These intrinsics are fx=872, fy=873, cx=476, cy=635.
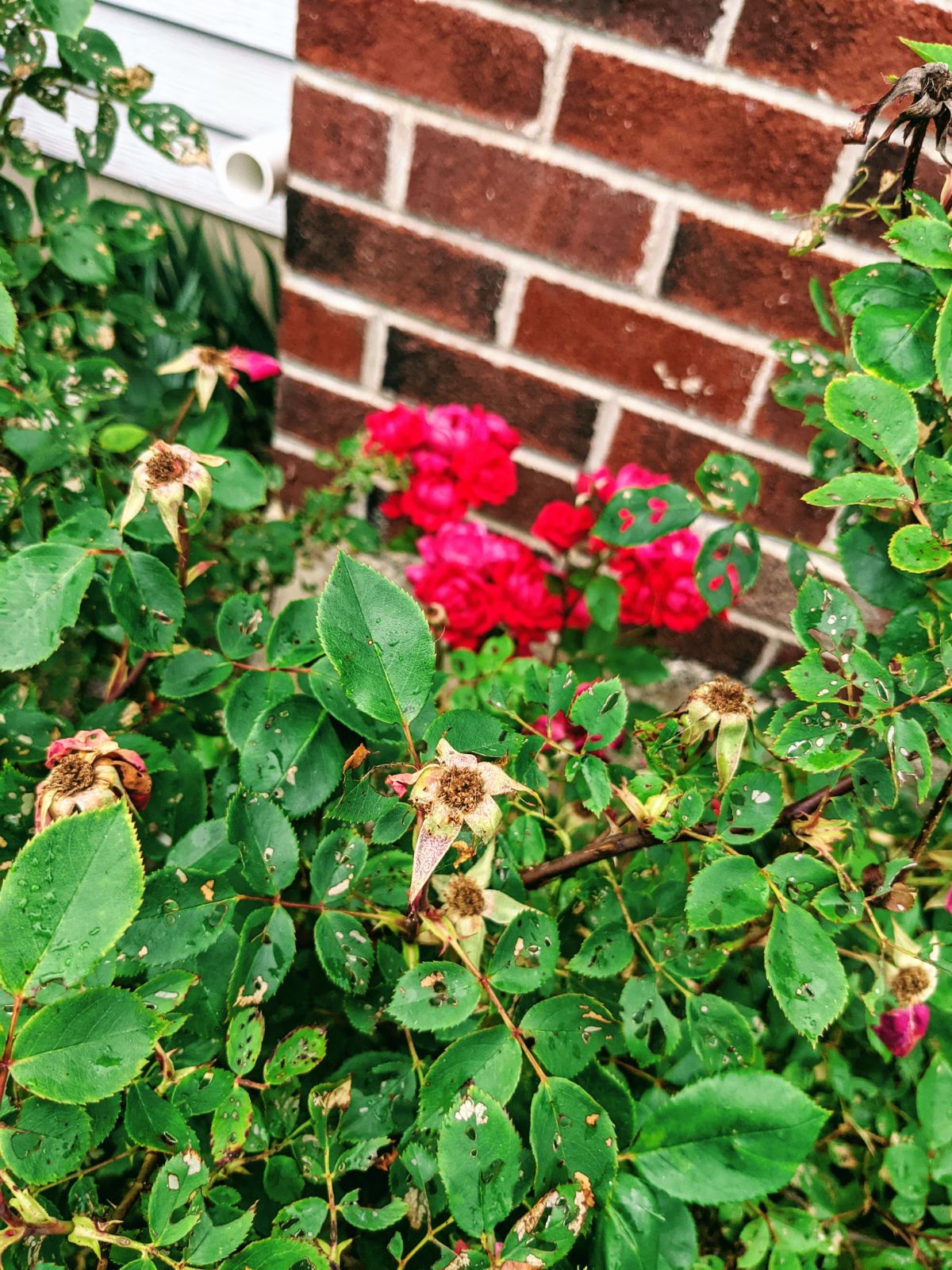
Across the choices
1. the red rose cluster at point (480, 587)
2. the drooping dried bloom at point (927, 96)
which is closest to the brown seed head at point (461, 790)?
the drooping dried bloom at point (927, 96)

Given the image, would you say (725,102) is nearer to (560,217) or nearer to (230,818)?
(560,217)

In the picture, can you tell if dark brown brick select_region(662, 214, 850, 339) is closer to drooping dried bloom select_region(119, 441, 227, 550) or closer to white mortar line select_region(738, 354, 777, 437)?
white mortar line select_region(738, 354, 777, 437)

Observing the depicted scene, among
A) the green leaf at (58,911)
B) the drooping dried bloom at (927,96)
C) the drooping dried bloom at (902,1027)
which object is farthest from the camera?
the drooping dried bloom at (902,1027)

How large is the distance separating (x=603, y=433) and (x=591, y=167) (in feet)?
0.88

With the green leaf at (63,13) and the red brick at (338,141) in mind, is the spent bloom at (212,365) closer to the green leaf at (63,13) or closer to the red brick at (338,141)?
the green leaf at (63,13)

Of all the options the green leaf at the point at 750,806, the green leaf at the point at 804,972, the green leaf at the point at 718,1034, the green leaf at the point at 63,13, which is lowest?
the green leaf at the point at 718,1034

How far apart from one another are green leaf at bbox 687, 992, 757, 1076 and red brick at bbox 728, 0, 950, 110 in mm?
710

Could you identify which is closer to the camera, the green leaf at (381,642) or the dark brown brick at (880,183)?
the green leaf at (381,642)

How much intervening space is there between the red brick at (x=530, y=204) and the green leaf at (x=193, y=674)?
2.06 feet

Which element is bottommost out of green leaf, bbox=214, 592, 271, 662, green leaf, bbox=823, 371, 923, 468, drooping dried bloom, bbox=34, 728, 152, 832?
drooping dried bloom, bbox=34, 728, 152, 832

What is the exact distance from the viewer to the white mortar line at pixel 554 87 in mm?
804

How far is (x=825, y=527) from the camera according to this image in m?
0.94

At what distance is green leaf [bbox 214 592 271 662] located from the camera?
0.49 metres

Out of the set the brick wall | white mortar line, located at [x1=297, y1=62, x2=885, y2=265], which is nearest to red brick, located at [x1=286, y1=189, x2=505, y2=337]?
the brick wall
